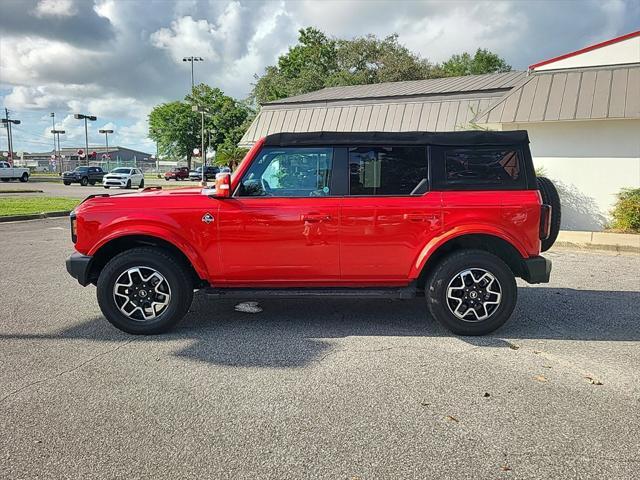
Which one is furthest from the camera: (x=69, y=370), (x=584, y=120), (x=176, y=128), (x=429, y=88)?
(x=176, y=128)

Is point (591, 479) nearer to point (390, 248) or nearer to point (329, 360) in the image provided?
point (329, 360)

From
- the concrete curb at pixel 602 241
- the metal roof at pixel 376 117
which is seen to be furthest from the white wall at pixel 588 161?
the metal roof at pixel 376 117

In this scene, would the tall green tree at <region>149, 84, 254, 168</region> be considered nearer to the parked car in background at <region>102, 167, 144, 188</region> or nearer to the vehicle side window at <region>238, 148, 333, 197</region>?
the parked car in background at <region>102, 167, 144, 188</region>

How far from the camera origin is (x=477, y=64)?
5203 cm

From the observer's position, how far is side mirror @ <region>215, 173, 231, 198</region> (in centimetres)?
451

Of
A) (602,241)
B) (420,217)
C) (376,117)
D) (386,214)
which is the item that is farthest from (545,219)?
(376,117)

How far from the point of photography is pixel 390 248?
15.1ft

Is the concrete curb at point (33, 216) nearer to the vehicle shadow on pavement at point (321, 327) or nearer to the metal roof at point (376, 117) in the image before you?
the metal roof at point (376, 117)

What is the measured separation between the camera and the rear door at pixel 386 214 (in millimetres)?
4551

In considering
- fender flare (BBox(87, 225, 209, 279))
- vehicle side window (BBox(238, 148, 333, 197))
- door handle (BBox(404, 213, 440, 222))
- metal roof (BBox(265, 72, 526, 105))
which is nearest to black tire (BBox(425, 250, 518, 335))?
door handle (BBox(404, 213, 440, 222))

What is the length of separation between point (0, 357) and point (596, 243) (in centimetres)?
1018

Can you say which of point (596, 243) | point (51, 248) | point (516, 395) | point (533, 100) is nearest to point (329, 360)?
point (516, 395)

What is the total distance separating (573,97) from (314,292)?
10296 mm

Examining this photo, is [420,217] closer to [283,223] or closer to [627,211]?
[283,223]
